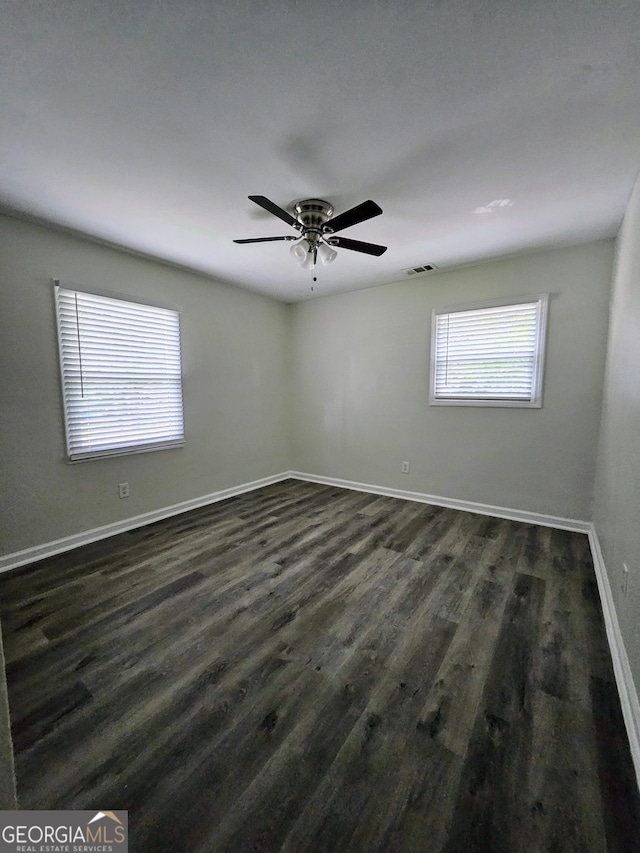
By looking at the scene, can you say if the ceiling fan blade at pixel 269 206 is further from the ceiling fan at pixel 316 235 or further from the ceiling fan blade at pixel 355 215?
the ceiling fan blade at pixel 355 215

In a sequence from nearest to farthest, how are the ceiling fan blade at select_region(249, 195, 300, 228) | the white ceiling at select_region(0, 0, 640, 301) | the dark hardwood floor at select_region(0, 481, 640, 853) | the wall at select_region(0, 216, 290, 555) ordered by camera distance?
the dark hardwood floor at select_region(0, 481, 640, 853) < the white ceiling at select_region(0, 0, 640, 301) < the ceiling fan blade at select_region(249, 195, 300, 228) < the wall at select_region(0, 216, 290, 555)

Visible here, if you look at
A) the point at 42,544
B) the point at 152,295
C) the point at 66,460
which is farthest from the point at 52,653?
the point at 152,295

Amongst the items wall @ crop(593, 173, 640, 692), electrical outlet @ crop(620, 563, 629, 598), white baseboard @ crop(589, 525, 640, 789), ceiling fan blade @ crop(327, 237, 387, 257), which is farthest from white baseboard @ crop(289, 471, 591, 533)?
ceiling fan blade @ crop(327, 237, 387, 257)

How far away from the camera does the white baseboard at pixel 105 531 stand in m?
2.52

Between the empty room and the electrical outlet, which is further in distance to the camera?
the electrical outlet

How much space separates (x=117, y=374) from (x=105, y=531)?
141 cm

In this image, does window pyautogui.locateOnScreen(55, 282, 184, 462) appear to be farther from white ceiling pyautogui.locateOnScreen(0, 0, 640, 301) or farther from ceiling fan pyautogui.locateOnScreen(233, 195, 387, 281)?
ceiling fan pyautogui.locateOnScreen(233, 195, 387, 281)

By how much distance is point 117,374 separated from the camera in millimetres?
3057

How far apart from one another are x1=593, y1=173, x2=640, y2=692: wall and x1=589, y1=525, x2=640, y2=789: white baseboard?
0.06m

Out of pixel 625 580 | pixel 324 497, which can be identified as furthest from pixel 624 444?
pixel 324 497

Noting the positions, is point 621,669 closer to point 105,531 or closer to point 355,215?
point 355,215

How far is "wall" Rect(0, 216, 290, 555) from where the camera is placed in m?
2.49

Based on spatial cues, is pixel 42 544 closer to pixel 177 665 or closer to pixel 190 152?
pixel 177 665

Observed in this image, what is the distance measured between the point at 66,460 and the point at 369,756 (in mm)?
2887
